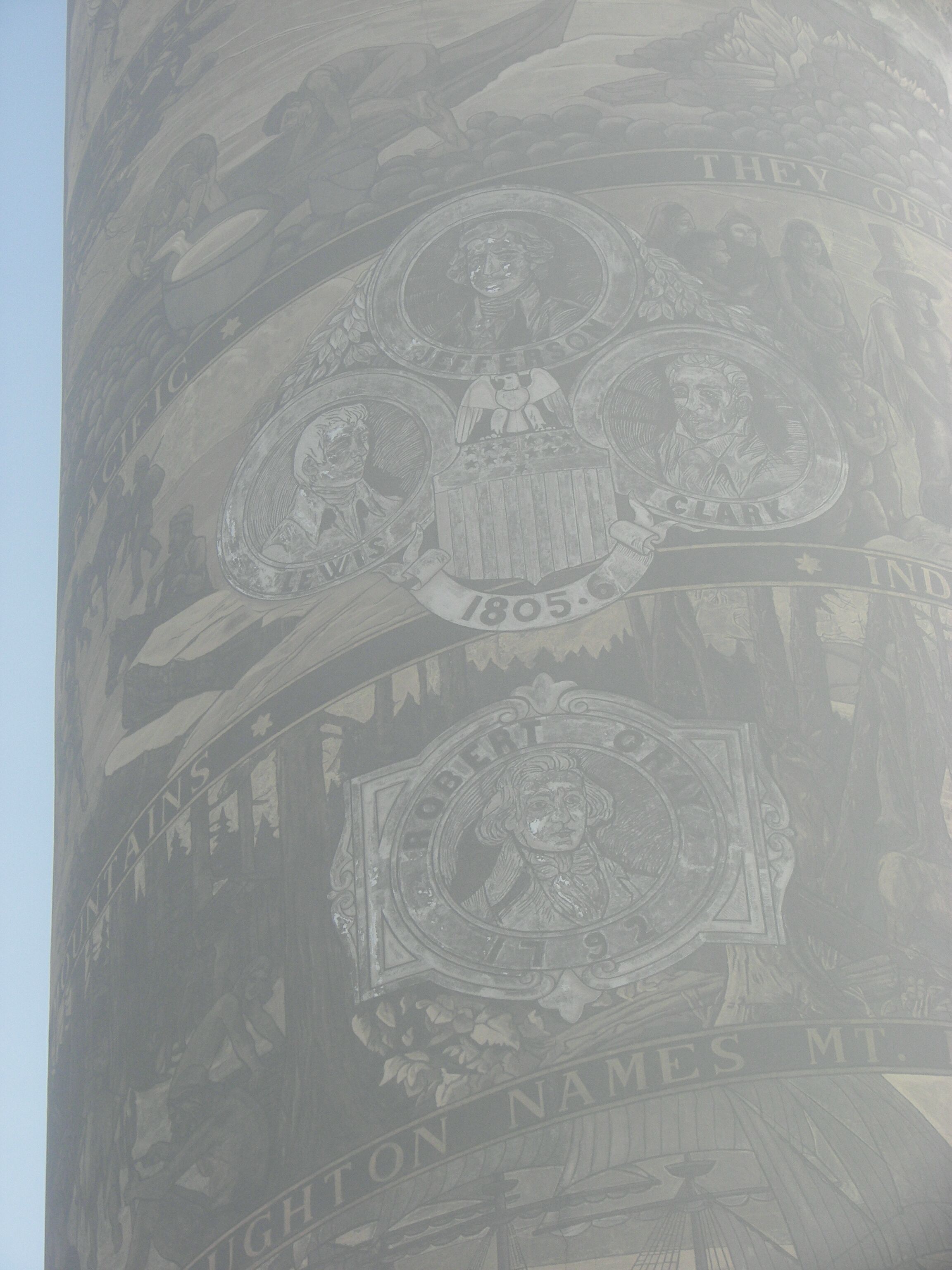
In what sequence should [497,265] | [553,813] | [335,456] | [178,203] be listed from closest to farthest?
[553,813] < [335,456] < [497,265] < [178,203]

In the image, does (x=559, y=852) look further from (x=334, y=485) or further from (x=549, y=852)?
(x=334, y=485)

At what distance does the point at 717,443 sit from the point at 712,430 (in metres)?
0.07

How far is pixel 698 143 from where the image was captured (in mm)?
10008

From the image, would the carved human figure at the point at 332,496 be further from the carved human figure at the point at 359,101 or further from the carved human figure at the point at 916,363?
the carved human figure at the point at 916,363

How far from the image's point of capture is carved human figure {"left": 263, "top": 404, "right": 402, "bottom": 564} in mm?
9109

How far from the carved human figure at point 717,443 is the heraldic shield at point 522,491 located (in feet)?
1.06

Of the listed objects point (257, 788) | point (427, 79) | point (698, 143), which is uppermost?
point (427, 79)

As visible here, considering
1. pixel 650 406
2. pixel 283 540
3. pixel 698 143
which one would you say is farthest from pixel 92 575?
pixel 698 143

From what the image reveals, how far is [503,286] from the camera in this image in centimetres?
955

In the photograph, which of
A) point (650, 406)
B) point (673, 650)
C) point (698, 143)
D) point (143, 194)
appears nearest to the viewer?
point (673, 650)

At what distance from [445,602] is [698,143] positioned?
9.26 ft

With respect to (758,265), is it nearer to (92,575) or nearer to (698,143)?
(698,143)

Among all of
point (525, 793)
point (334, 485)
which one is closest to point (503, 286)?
point (334, 485)

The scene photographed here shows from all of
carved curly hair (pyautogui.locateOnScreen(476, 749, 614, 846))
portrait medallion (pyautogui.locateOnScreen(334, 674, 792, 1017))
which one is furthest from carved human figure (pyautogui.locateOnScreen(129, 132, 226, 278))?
carved curly hair (pyautogui.locateOnScreen(476, 749, 614, 846))
